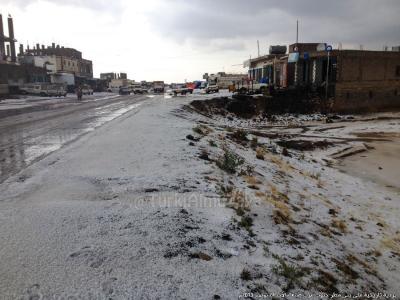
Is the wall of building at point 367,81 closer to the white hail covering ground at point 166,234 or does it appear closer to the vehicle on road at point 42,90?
the white hail covering ground at point 166,234

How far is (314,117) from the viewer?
33656 millimetres

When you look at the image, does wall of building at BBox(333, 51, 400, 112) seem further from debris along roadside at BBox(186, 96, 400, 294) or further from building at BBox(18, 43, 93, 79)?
building at BBox(18, 43, 93, 79)

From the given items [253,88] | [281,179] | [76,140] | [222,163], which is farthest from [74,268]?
[253,88]

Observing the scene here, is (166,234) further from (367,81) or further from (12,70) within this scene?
(12,70)

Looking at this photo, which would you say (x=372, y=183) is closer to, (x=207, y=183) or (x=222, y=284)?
(x=207, y=183)

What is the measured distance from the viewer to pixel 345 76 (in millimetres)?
39812

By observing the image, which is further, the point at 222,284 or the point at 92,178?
the point at 92,178

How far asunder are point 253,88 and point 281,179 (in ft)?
109

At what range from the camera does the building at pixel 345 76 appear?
127 feet

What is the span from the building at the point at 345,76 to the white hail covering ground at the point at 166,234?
107 feet

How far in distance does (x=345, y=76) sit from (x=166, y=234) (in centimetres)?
4020

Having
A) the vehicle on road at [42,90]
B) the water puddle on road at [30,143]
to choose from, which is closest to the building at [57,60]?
the vehicle on road at [42,90]

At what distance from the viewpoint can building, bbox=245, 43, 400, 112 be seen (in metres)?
38.8

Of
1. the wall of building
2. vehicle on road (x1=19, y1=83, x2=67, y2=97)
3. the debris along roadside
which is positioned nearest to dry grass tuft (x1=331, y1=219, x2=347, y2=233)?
the debris along roadside
